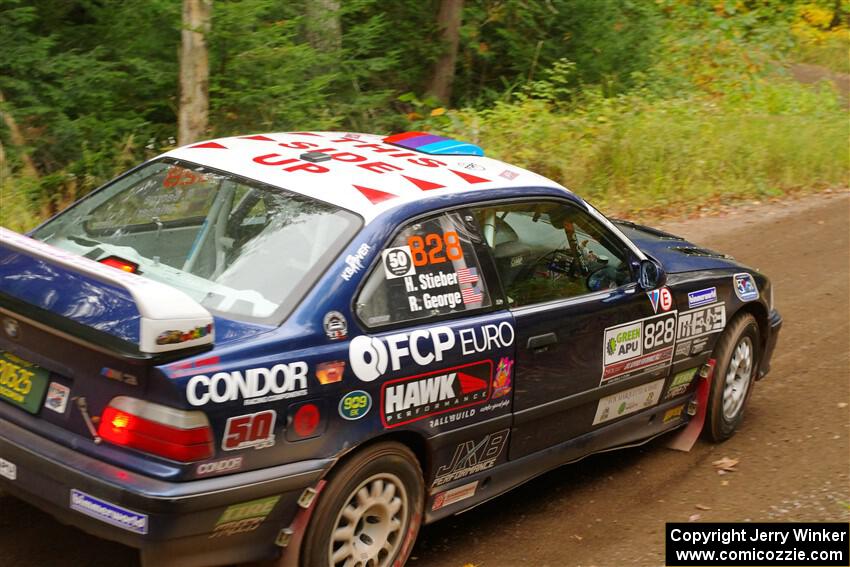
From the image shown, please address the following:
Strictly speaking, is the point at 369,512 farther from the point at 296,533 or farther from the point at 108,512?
the point at 108,512

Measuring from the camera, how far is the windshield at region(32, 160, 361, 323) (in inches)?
154

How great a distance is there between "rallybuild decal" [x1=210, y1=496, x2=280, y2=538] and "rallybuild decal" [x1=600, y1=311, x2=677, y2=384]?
2031 millimetres

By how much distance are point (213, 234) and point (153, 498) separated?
1319 mm

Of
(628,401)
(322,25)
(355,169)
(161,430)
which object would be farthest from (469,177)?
(322,25)

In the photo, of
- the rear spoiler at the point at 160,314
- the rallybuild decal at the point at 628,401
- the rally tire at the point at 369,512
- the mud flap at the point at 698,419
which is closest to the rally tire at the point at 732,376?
the mud flap at the point at 698,419

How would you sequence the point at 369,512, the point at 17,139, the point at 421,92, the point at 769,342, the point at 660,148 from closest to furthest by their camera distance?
the point at 369,512 → the point at 769,342 → the point at 17,139 → the point at 660,148 → the point at 421,92

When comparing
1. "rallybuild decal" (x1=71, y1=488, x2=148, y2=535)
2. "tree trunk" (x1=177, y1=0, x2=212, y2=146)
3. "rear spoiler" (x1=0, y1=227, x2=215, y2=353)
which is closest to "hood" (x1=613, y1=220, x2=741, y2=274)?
"rear spoiler" (x1=0, y1=227, x2=215, y2=353)

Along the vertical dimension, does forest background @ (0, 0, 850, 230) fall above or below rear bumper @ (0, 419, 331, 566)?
above

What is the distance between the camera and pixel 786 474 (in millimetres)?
5750

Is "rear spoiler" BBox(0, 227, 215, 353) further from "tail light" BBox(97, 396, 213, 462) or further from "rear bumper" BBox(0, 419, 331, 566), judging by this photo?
"rear bumper" BBox(0, 419, 331, 566)

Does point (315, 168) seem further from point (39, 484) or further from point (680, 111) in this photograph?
point (680, 111)

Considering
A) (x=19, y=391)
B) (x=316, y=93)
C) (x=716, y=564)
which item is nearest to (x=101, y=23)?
(x=316, y=93)

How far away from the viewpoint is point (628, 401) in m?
5.32

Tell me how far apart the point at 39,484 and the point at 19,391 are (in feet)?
1.25
